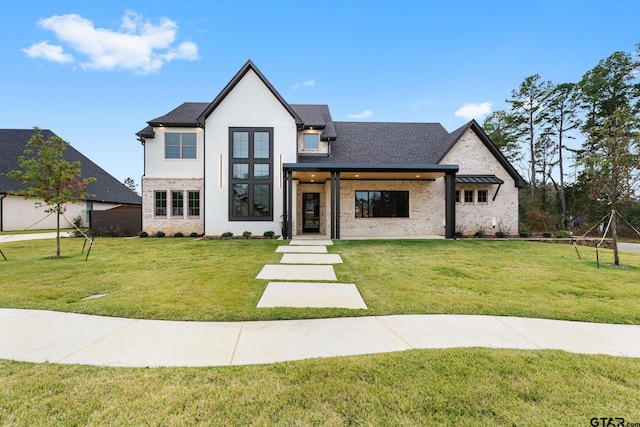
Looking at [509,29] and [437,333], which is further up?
[509,29]

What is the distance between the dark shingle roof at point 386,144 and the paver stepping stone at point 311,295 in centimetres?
1153

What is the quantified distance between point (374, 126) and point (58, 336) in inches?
782

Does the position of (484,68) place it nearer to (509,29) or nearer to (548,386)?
(509,29)

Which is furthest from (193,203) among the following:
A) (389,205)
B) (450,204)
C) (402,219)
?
(450,204)

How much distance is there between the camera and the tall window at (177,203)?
54.3 ft

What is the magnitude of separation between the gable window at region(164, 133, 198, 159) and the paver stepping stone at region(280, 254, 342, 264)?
35.7 ft

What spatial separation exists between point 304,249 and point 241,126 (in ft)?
29.5

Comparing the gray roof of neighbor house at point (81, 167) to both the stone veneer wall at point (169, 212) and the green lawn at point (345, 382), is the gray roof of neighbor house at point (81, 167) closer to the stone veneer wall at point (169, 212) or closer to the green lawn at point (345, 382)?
the stone veneer wall at point (169, 212)

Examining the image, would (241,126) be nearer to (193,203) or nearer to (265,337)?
(193,203)

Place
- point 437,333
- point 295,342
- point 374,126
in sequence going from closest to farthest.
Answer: point 295,342, point 437,333, point 374,126

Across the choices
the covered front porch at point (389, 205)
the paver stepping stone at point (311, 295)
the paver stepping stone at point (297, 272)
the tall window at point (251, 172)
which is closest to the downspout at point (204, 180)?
the tall window at point (251, 172)

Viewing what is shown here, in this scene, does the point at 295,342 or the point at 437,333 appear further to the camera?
the point at 437,333

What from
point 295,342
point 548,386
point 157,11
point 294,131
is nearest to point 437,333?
point 548,386

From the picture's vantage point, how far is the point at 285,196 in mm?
14555
